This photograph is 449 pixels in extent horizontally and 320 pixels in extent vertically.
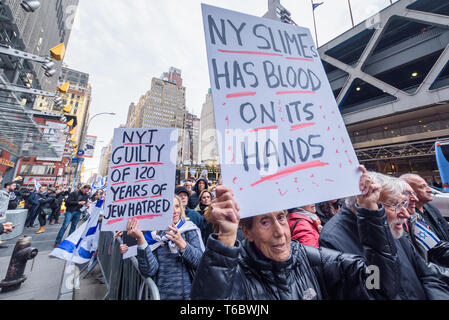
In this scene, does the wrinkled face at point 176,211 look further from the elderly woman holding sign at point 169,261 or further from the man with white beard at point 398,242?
the man with white beard at point 398,242

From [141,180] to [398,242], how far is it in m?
2.66

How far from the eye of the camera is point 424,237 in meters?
1.89

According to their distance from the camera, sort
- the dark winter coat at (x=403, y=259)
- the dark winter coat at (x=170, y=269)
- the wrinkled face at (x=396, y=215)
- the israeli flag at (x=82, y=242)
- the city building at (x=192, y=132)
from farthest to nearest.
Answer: the city building at (x=192, y=132), the israeli flag at (x=82, y=242), the dark winter coat at (x=170, y=269), the wrinkled face at (x=396, y=215), the dark winter coat at (x=403, y=259)

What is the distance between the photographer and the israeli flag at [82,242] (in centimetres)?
309

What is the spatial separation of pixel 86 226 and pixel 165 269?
2116mm

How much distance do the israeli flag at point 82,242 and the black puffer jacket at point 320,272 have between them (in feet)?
9.82

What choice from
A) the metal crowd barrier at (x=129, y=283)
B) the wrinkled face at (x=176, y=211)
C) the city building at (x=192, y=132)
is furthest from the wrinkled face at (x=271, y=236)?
the city building at (x=192, y=132)

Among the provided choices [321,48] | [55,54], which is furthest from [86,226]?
[321,48]

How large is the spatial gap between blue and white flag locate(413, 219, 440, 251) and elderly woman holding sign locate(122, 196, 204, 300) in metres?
2.22

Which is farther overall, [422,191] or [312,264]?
[422,191]

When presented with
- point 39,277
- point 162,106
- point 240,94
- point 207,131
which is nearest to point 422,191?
point 240,94

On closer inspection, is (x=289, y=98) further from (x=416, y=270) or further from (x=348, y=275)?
(x=416, y=270)

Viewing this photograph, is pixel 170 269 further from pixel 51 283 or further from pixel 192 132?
pixel 192 132

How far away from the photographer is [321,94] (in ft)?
4.78
